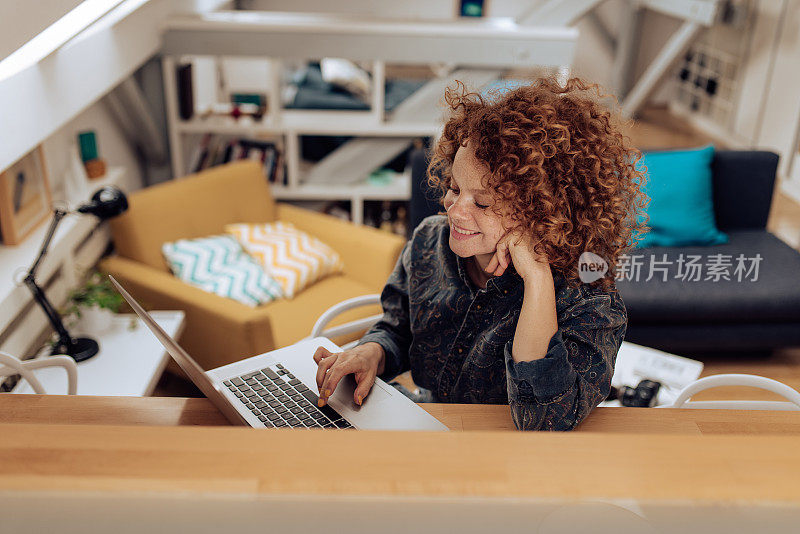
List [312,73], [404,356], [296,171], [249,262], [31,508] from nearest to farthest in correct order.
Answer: [31,508]
[404,356]
[249,262]
[296,171]
[312,73]

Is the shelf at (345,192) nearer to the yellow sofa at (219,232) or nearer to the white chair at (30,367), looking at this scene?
the yellow sofa at (219,232)

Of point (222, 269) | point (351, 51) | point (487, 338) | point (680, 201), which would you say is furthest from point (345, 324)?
point (351, 51)

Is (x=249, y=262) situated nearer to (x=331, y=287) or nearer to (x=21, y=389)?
(x=331, y=287)

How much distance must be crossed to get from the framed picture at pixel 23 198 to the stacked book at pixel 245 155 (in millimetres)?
1087

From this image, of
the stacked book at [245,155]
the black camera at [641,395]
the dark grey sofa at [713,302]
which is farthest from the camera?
the stacked book at [245,155]

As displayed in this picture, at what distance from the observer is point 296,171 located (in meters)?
2.99

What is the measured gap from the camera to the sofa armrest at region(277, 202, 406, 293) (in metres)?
2.20

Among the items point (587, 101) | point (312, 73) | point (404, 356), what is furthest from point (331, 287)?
point (312, 73)

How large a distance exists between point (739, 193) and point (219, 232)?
5.94 feet

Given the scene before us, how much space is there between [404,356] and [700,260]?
1.64 m

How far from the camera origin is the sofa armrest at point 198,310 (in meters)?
1.74

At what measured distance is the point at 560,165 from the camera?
857 mm

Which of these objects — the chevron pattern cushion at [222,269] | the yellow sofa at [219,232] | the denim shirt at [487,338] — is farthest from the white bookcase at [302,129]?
the denim shirt at [487,338]

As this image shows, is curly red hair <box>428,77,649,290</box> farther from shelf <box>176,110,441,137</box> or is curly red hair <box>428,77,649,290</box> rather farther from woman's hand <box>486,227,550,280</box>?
shelf <box>176,110,441,137</box>
